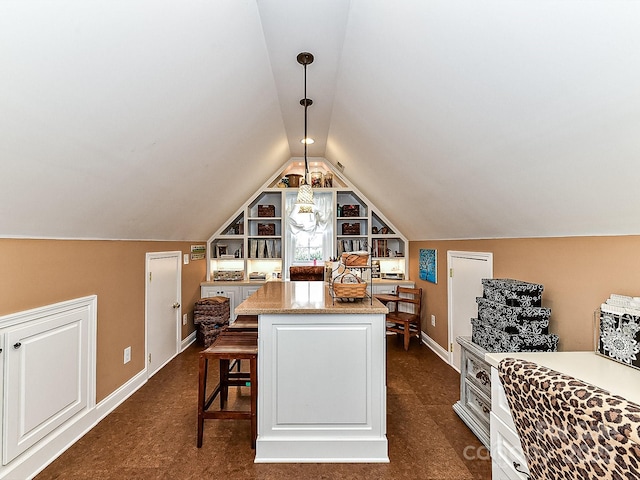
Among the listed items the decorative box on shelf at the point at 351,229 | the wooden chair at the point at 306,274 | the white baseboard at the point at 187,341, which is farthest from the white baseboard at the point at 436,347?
the white baseboard at the point at 187,341

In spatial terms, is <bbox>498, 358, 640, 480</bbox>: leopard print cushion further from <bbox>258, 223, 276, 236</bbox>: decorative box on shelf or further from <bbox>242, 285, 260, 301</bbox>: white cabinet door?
<bbox>258, 223, 276, 236</bbox>: decorative box on shelf

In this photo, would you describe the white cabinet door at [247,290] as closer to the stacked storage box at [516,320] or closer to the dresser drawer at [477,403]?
the dresser drawer at [477,403]

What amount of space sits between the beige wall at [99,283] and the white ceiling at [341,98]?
0.14 m

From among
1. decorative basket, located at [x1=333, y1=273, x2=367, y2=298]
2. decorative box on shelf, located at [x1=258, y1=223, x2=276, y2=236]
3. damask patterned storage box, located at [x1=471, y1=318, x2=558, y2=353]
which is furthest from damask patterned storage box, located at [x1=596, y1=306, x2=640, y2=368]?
decorative box on shelf, located at [x1=258, y1=223, x2=276, y2=236]

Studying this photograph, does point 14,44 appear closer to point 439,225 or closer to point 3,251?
point 3,251

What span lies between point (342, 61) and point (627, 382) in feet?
7.89

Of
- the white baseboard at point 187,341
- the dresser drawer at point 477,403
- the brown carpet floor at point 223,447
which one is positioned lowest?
the brown carpet floor at point 223,447

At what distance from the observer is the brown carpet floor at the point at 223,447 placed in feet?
6.09

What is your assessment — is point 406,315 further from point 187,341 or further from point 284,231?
point 187,341

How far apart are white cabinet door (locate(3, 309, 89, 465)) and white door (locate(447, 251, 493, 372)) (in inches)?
132

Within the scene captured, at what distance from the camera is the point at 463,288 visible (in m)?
3.26

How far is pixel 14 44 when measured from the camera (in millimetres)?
1097

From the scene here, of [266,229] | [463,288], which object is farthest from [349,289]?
[266,229]

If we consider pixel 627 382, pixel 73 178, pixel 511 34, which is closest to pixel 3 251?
pixel 73 178
